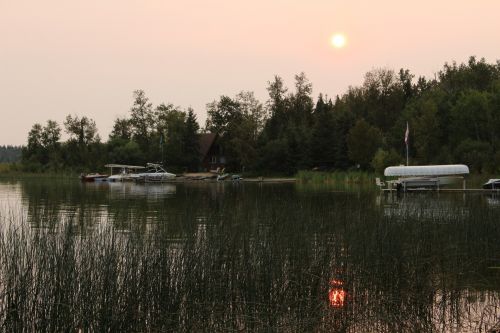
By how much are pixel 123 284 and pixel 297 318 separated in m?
2.94

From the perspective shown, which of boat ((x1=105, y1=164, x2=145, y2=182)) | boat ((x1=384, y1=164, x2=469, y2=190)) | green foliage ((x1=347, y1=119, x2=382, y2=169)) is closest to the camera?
boat ((x1=384, y1=164, x2=469, y2=190))

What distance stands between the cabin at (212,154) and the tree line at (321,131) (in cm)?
189

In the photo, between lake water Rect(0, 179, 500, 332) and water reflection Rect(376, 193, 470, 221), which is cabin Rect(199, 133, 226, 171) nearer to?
water reflection Rect(376, 193, 470, 221)

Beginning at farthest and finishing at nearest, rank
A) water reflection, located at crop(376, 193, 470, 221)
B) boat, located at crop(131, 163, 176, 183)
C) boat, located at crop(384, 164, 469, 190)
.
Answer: boat, located at crop(131, 163, 176, 183) < boat, located at crop(384, 164, 469, 190) < water reflection, located at crop(376, 193, 470, 221)

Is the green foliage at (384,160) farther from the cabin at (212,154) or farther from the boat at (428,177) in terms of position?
the cabin at (212,154)

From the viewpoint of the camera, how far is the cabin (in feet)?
376

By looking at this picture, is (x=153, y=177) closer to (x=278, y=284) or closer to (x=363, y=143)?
(x=363, y=143)

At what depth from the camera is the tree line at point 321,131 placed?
3012 inches

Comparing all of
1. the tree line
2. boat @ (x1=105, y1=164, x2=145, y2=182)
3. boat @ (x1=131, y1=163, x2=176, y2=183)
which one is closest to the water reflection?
the tree line

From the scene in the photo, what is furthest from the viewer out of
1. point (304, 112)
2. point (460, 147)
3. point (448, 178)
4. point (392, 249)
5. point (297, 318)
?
point (304, 112)

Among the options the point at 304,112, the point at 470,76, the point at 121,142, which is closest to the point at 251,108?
the point at 304,112

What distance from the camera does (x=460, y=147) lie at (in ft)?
233

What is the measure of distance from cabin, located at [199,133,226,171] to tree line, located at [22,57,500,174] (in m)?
1.89

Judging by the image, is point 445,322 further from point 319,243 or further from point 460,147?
point 460,147
